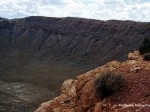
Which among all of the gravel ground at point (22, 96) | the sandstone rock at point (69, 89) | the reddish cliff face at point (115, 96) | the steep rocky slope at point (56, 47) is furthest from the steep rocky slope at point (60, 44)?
the reddish cliff face at point (115, 96)

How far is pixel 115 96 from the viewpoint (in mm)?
16266

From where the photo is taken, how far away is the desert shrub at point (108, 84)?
16422mm

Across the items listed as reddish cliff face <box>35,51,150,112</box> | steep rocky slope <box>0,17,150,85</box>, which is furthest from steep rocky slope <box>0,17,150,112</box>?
reddish cliff face <box>35,51,150,112</box>

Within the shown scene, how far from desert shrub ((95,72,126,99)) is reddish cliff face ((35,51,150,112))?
0.66 feet

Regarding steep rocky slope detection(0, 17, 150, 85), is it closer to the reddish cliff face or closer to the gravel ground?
the gravel ground

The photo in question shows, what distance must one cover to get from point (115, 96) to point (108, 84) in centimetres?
57

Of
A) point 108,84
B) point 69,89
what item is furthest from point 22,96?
point 108,84

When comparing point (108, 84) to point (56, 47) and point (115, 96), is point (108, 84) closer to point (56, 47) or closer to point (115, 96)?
point (115, 96)

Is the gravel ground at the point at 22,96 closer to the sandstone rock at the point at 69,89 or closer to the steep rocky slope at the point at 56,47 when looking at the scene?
the steep rocky slope at the point at 56,47

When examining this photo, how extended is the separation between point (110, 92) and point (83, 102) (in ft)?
5.31

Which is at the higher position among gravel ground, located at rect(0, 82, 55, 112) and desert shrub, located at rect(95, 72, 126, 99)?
desert shrub, located at rect(95, 72, 126, 99)

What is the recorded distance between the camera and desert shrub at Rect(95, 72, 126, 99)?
53.9ft

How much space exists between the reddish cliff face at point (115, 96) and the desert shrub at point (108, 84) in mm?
202

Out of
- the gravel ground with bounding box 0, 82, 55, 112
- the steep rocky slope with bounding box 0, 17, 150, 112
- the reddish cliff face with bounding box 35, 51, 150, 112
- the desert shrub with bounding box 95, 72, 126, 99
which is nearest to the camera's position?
the reddish cliff face with bounding box 35, 51, 150, 112
